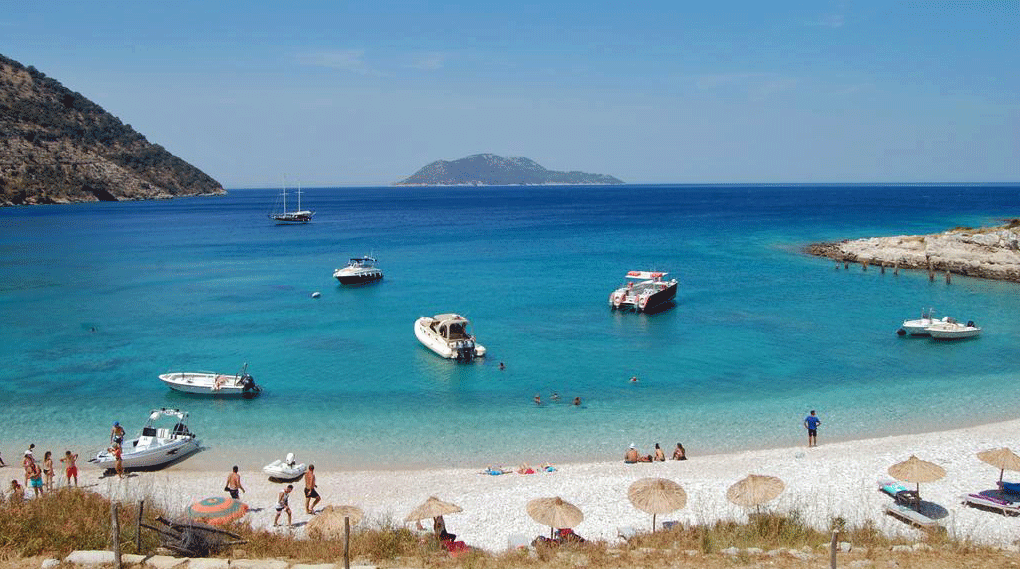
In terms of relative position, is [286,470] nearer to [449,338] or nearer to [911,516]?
[449,338]

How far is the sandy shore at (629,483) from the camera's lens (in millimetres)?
17062

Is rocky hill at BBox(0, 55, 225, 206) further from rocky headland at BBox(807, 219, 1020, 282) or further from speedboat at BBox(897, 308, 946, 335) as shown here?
speedboat at BBox(897, 308, 946, 335)

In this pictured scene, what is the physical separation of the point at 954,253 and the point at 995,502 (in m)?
57.5

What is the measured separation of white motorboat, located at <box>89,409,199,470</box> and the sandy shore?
519 millimetres

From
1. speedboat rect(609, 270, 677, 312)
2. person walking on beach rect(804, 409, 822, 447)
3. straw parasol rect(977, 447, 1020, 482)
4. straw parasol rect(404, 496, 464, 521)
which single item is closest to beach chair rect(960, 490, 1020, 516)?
straw parasol rect(977, 447, 1020, 482)

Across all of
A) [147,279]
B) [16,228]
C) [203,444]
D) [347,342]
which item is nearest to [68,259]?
[147,279]

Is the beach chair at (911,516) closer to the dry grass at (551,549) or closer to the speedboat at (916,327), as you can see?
the dry grass at (551,549)

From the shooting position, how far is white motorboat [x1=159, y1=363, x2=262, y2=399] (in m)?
30.2

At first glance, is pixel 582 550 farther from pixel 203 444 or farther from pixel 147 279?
pixel 147 279

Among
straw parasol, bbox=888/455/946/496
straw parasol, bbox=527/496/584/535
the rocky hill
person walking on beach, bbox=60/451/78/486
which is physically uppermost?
the rocky hill

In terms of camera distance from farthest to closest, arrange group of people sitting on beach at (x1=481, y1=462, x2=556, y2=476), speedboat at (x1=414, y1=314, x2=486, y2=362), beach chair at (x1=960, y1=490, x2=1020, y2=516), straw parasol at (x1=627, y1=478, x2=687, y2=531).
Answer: speedboat at (x1=414, y1=314, x2=486, y2=362), group of people sitting on beach at (x1=481, y1=462, x2=556, y2=476), beach chair at (x1=960, y1=490, x2=1020, y2=516), straw parasol at (x1=627, y1=478, x2=687, y2=531)

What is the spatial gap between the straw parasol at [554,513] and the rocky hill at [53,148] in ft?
575

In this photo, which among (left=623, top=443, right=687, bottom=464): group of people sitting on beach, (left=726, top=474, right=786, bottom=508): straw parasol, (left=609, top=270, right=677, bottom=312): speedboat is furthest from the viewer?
(left=609, top=270, right=677, bottom=312): speedboat

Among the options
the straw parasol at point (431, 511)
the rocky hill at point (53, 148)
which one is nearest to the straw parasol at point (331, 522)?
the straw parasol at point (431, 511)
